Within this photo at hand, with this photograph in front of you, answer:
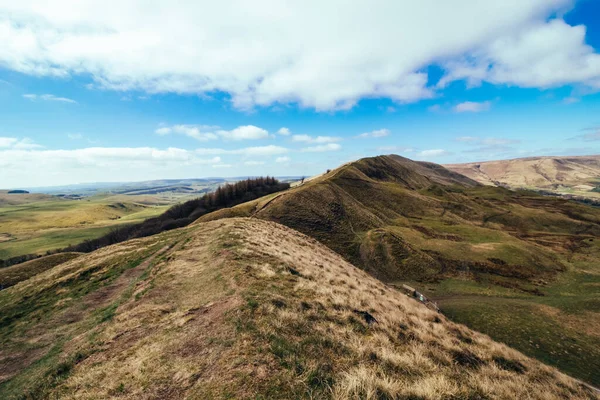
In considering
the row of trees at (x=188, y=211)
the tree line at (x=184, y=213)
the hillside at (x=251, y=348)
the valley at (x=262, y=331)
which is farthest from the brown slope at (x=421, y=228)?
the tree line at (x=184, y=213)

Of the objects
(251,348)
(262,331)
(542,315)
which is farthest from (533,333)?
(251,348)

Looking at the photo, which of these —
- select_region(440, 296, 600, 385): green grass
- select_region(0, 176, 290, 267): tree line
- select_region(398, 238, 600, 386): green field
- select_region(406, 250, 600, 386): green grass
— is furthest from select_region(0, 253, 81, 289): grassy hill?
select_region(406, 250, 600, 386): green grass

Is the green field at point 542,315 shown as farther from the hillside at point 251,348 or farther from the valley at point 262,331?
the hillside at point 251,348

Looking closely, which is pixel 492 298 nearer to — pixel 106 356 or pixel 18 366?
pixel 106 356

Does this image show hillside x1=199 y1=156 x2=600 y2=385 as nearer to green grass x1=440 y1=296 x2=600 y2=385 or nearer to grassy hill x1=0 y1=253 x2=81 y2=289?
green grass x1=440 y1=296 x2=600 y2=385

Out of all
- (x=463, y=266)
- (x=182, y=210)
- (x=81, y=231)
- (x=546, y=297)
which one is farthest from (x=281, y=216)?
(x=81, y=231)

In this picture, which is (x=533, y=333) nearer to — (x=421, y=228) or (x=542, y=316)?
(x=542, y=316)
